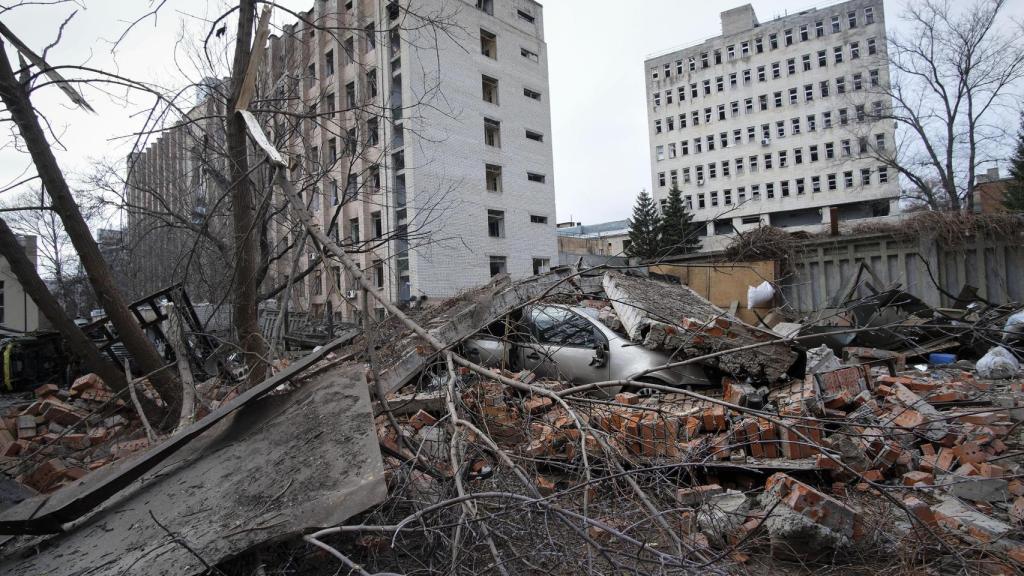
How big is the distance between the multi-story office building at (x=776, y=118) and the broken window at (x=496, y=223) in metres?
22.9

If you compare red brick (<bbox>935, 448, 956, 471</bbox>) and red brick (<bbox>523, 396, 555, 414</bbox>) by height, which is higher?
red brick (<bbox>523, 396, 555, 414</bbox>)

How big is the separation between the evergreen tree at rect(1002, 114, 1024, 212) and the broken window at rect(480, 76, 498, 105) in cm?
2628

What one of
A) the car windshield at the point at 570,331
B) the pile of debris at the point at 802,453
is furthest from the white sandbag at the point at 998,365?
the car windshield at the point at 570,331

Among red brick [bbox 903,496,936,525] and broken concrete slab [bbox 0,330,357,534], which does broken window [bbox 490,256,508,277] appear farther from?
red brick [bbox 903,496,936,525]

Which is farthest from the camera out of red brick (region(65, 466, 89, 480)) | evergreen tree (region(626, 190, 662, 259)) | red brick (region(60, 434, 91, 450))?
evergreen tree (region(626, 190, 662, 259))

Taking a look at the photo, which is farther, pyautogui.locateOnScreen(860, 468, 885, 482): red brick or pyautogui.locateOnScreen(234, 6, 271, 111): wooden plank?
pyautogui.locateOnScreen(234, 6, 271, 111): wooden plank

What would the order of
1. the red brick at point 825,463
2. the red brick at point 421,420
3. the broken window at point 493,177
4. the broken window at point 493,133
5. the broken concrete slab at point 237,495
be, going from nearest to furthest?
the broken concrete slab at point 237,495 < the red brick at point 825,463 < the red brick at point 421,420 < the broken window at point 493,177 < the broken window at point 493,133

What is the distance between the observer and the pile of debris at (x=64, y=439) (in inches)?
178

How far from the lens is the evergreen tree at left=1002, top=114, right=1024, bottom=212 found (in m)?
26.2

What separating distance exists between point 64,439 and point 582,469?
6101mm

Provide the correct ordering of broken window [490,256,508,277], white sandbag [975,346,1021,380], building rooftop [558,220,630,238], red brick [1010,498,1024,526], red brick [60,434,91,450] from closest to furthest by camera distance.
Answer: red brick [1010,498,1024,526] → red brick [60,434,91,450] → white sandbag [975,346,1021,380] → broken window [490,256,508,277] → building rooftop [558,220,630,238]

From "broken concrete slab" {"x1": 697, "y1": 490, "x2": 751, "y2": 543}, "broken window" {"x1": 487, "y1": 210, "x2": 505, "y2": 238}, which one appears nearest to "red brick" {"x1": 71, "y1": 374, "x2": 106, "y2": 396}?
"broken concrete slab" {"x1": 697, "y1": 490, "x2": 751, "y2": 543}

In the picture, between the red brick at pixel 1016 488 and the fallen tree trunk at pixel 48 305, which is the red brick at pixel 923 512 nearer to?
the red brick at pixel 1016 488

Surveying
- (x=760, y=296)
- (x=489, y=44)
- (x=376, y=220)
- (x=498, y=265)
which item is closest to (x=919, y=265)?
(x=760, y=296)
